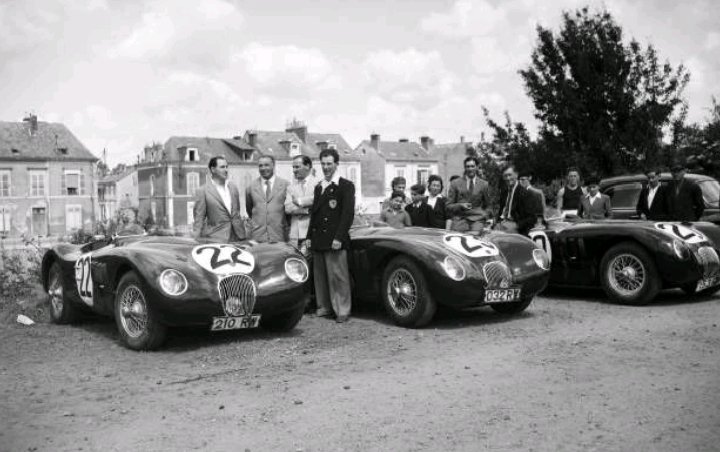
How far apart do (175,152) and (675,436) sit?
66506mm

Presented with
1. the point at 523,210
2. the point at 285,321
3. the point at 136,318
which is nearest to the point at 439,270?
the point at 285,321

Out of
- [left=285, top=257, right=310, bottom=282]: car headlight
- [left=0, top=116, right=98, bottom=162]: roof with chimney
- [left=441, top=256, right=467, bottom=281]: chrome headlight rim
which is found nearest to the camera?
[left=285, top=257, right=310, bottom=282]: car headlight

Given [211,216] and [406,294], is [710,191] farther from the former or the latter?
[211,216]

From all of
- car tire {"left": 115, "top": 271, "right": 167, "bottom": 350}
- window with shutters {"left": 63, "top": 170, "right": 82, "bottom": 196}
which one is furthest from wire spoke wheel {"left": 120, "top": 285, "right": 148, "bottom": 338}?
window with shutters {"left": 63, "top": 170, "right": 82, "bottom": 196}

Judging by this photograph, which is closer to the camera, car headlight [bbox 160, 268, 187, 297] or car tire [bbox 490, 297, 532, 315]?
car headlight [bbox 160, 268, 187, 297]

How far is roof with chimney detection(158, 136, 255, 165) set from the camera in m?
67.8

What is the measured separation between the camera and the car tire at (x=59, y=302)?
8344mm

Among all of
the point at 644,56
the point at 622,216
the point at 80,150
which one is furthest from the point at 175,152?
the point at 622,216

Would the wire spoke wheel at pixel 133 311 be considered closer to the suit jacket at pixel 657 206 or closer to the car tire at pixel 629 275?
the car tire at pixel 629 275

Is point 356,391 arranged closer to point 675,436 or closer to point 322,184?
point 675,436

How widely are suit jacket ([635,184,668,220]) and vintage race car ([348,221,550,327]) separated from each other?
3506mm

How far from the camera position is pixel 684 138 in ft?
59.9

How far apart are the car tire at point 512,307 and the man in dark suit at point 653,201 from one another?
3825mm

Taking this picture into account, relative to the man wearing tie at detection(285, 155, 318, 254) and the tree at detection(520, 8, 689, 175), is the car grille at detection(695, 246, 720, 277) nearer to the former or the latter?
the man wearing tie at detection(285, 155, 318, 254)
